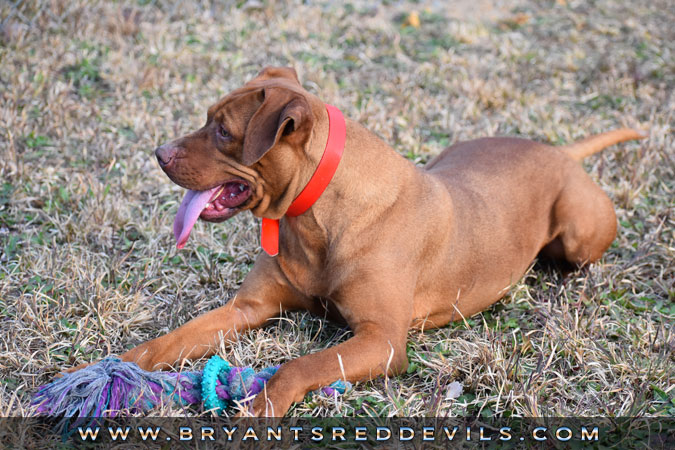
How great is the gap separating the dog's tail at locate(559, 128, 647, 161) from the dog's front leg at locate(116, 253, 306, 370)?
2.26 metres

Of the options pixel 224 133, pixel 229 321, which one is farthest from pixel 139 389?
pixel 224 133

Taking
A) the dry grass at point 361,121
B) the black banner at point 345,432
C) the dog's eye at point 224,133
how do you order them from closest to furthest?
the black banner at point 345,432 → the dog's eye at point 224,133 → the dry grass at point 361,121

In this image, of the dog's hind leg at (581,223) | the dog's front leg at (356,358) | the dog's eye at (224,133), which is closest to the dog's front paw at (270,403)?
the dog's front leg at (356,358)

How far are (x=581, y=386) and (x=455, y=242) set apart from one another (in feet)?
3.20

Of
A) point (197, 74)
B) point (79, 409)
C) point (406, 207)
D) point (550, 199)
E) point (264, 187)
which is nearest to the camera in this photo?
point (79, 409)

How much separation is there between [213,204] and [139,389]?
941mm

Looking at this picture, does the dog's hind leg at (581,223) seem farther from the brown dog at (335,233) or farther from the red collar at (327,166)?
the red collar at (327,166)

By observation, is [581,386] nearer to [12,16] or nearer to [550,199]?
[550,199]

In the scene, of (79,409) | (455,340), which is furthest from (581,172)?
(79,409)

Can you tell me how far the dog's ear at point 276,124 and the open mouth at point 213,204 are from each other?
31 cm

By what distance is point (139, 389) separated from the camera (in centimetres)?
301

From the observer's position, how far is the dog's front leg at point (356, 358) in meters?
2.99

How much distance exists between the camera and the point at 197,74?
6.90 meters

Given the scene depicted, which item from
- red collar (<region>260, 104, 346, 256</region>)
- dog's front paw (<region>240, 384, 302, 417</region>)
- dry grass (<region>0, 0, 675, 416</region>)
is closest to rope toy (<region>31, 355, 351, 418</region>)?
dog's front paw (<region>240, 384, 302, 417</region>)
